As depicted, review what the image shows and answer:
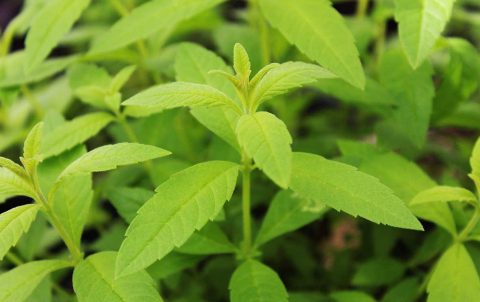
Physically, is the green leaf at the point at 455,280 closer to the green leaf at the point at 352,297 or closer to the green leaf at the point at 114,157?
the green leaf at the point at 352,297

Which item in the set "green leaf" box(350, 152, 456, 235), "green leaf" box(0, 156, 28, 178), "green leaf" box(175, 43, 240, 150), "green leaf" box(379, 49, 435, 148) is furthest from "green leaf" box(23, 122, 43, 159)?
"green leaf" box(379, 49, 435, 148)

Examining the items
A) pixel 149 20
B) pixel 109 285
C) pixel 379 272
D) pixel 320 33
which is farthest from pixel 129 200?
pixel 379 272

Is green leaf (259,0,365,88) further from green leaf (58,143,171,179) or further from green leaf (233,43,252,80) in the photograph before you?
green leaf (58,143,171,179)

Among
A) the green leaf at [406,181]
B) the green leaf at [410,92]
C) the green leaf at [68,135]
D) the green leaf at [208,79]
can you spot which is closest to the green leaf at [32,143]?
the green leaf at [68,135]

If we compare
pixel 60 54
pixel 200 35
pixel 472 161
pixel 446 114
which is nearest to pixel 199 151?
pixel 446 114

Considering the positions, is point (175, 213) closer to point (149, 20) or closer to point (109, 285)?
point (109, 285)
